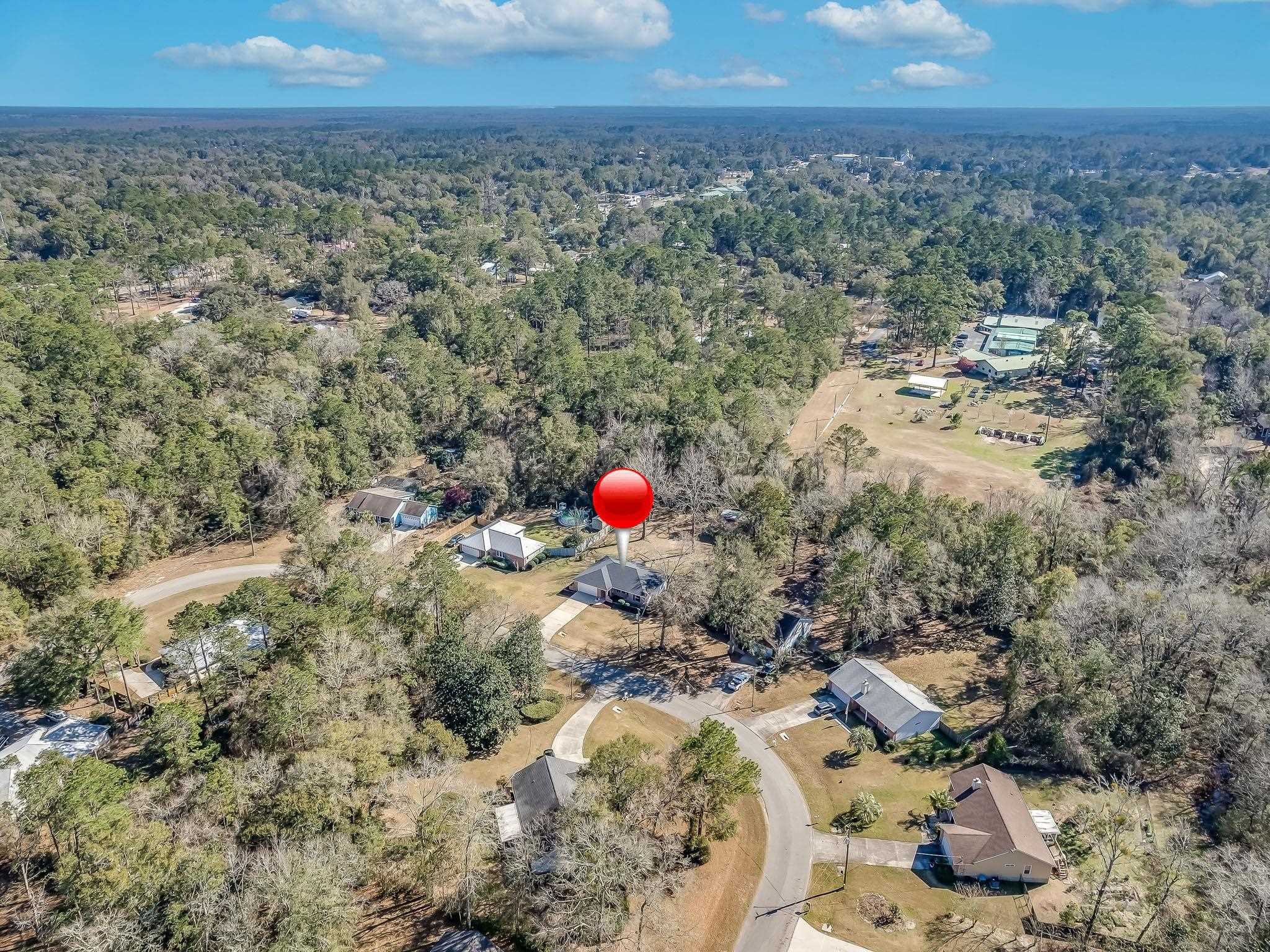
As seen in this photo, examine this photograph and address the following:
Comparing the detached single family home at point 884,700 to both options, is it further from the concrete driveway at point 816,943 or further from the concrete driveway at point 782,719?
the concrete driveway at point 816,943

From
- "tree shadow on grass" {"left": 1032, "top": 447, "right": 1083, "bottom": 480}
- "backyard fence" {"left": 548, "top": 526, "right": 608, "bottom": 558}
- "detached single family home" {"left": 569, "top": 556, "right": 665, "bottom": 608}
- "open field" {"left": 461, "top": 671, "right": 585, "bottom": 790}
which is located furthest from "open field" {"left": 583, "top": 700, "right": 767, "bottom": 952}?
"tree shadow on grass" {"left": 1032, "top": 447, "right": 1083, "bottom": 480}

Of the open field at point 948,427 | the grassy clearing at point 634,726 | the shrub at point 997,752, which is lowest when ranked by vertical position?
the grassy clearing at point 634,726

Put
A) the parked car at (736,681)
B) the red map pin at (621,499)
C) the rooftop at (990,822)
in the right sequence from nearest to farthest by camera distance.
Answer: the rooftop at (990,822)
the red map pin at (621,499)
the parked car at (736,681)

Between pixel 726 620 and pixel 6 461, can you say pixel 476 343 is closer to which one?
pixel 6 461

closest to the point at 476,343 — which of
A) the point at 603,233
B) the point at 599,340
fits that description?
the point at 599,340

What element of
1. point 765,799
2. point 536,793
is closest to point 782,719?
point 765,799

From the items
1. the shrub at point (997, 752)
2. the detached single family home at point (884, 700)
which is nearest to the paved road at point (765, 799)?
the detached single family home at point (884, 700)

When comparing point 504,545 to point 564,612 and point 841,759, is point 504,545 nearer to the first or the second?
point 564,612
